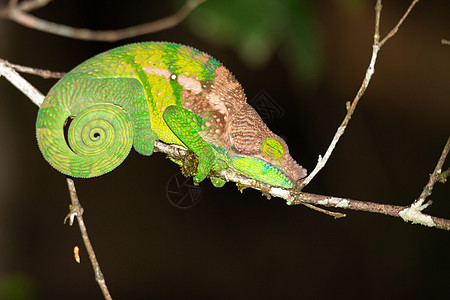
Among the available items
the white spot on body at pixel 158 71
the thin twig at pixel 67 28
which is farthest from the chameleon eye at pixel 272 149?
the thin twig at pixel 67 28

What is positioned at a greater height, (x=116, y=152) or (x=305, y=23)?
(x=305, y=23)

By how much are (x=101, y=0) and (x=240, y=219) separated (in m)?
3.30

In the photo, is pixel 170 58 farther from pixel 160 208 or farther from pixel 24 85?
pixel 160 208

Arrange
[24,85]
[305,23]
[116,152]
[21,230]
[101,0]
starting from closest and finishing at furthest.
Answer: [116,152]
[24,85]
[305,23]
[21,230]
[101,0]

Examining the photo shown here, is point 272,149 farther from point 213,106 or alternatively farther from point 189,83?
point 189,83

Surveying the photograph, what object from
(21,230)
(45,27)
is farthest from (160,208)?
(45,27)

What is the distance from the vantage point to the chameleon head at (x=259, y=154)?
1887 millimetres

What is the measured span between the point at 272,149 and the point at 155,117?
1.63 feet

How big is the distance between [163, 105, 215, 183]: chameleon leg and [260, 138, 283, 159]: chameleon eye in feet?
0.73

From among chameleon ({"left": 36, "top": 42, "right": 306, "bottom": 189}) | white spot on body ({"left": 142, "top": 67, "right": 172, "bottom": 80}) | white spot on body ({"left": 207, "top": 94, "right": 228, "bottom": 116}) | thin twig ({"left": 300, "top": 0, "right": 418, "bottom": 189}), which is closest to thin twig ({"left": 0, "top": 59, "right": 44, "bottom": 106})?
chameleon ({"left": 36, "top": 42, "right": 306, "bottom": 189})

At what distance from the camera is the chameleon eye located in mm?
1888

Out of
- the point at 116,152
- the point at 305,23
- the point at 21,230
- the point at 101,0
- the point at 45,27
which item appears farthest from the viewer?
the point at 101,0

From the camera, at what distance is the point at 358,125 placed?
20.2ft

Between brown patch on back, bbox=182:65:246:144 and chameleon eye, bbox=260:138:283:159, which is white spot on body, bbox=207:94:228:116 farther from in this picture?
chameleon eye, bbox=260:138:283:159
